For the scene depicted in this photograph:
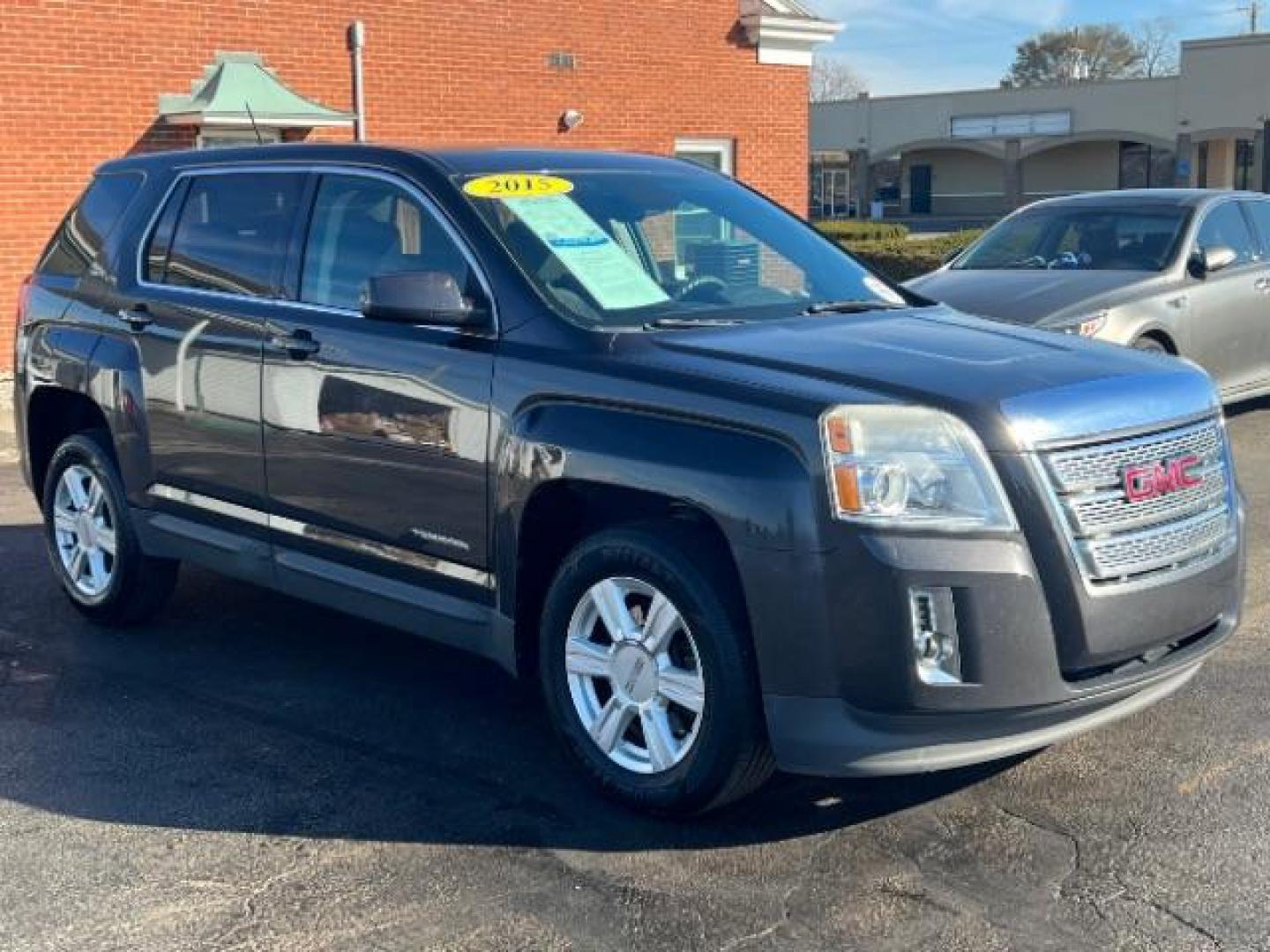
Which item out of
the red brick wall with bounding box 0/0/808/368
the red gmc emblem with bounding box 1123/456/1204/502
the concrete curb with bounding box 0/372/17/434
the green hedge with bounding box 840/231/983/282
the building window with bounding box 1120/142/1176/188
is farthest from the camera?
the building window with bounding box 1120/142/1176/188

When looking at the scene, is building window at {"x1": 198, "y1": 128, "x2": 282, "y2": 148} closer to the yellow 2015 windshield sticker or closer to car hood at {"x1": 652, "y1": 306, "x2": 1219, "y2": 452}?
the yellow 2015 windshield sticker

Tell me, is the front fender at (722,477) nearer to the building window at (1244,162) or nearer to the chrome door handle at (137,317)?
the chrome door handle at (137,317)

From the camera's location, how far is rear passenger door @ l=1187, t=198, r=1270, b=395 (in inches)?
395

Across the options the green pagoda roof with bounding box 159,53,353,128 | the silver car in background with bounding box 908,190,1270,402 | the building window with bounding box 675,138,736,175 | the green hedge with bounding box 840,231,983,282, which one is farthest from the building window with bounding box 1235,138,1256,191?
the silver car in background with bounding box 908,190,1270,402

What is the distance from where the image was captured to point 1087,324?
30.1ft

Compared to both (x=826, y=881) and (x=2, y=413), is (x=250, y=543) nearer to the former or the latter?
(x=826, y=881)

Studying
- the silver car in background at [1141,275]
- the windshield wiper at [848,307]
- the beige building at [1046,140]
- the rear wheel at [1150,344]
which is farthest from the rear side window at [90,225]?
the beige building at [1046,140]

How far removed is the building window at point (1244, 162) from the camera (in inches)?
1992

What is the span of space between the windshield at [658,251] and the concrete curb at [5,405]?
8147 mm

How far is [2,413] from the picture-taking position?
12773mm

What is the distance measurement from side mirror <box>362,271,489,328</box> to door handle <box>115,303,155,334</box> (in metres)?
1.66

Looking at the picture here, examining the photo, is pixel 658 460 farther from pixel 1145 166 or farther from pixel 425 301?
pixel 1145 166

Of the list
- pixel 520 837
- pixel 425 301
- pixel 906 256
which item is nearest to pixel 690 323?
pixel 425 301

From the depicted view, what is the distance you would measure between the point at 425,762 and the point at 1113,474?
7.42ft
